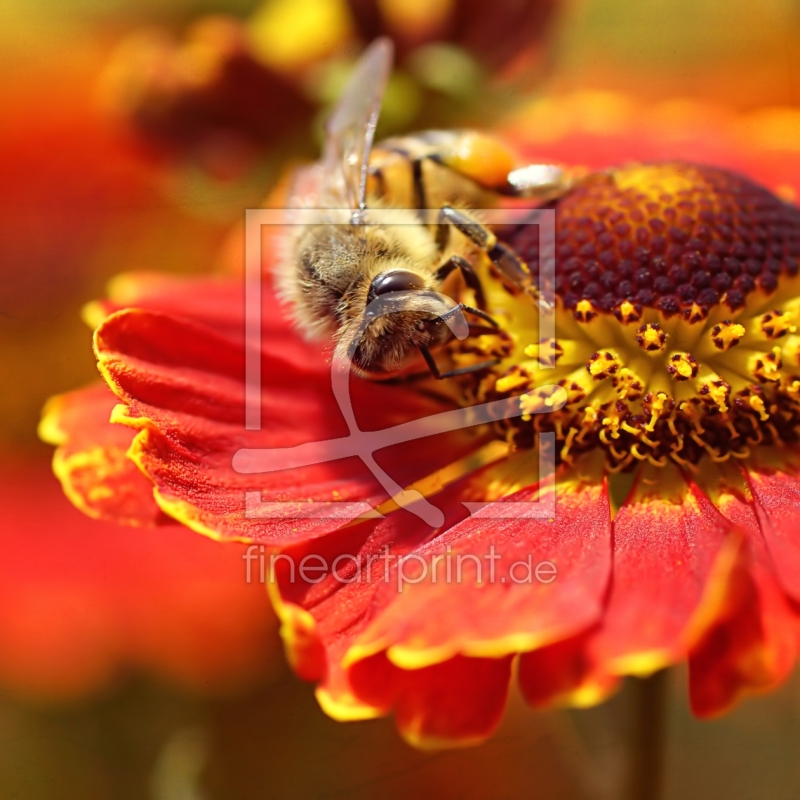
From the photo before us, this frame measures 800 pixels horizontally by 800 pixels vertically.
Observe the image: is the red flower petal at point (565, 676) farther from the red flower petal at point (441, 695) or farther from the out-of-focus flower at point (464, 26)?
the out-of-focus flower at point (464, 26)

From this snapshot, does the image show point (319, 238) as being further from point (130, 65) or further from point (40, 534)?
point (40, 534)

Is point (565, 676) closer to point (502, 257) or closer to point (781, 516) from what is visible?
point (781, 516)

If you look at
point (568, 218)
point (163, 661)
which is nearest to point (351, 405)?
point (568, 218)

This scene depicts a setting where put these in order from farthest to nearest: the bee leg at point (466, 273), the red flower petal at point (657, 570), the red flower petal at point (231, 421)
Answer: the bee leg at point (466, 273) → the red flower petal at point (231, 421) → the red flower petal at point (657, 570)

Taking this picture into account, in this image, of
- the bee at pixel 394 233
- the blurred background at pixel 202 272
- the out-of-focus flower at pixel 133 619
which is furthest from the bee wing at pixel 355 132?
the out-of-focus flower at pixel 133 619

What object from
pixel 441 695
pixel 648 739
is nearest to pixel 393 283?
pixel 441 695

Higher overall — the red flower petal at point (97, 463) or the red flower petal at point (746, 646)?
the red flower petal at point (97, 463)
